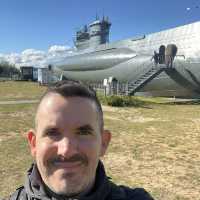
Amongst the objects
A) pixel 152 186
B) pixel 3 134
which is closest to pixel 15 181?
pixel 152 186

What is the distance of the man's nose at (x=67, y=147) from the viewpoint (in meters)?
1.95

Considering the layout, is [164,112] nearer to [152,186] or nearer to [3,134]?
[3,134]

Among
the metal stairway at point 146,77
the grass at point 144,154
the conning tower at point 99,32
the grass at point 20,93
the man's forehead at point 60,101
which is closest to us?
the man's forehead at point 60,101

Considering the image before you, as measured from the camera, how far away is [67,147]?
196 centimetres

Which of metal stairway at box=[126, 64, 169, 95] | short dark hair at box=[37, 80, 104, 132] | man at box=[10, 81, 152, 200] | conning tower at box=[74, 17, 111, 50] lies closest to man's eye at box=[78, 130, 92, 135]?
man at box=[10, 81, 152, 200]

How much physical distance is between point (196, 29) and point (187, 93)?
6916mm

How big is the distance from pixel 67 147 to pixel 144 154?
34.8ft

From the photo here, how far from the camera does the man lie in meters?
1.94

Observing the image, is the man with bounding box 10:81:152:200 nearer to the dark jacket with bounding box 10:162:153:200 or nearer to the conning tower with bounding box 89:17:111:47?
the dark jacket with bounding box 10:162:153:200

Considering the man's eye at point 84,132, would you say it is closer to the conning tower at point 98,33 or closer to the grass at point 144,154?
the grass at point 144,154

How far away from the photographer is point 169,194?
839 centimetres

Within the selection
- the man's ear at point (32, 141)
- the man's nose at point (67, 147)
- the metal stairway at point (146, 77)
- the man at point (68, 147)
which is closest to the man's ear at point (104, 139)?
the man at point (68, 147)

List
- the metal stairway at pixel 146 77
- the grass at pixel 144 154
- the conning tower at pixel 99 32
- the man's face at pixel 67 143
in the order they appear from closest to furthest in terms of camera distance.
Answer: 1. the man's face at pixel 67 143
2. the grass at pixel 144 154
3. the metal stairway at pixel 146 77
4. the conning tower at pixel 99 32

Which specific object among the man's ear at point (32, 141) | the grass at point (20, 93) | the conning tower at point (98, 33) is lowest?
the grass at point (20, 93)
